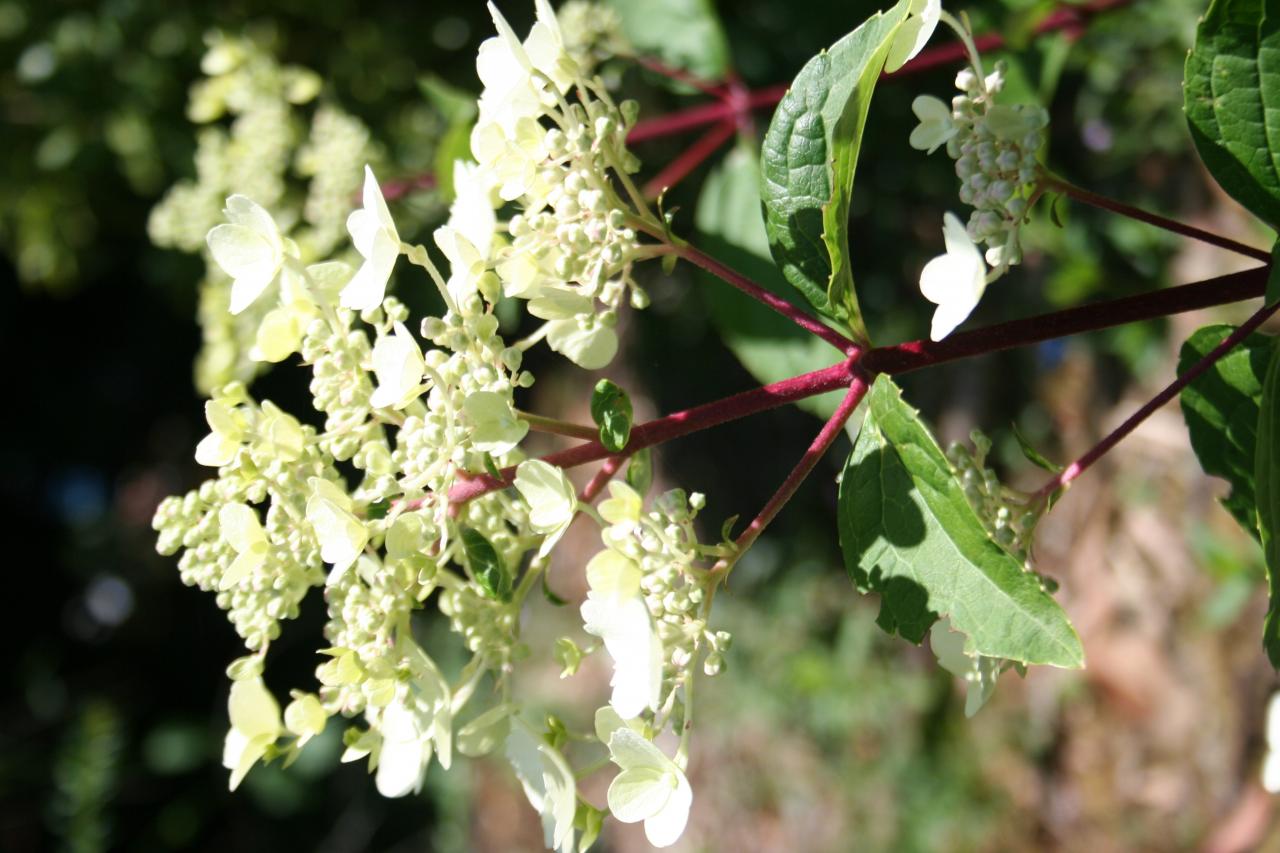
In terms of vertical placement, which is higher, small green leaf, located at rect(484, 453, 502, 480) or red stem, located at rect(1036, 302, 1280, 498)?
red stem, located at rect(1036, 302, 1280, 498)

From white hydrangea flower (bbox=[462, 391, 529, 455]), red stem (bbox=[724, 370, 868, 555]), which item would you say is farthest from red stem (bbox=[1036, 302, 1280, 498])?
white hydrangea flower (bbox=[462, 391, 529, 455])

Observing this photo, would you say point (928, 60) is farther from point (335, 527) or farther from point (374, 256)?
point (335, 527)

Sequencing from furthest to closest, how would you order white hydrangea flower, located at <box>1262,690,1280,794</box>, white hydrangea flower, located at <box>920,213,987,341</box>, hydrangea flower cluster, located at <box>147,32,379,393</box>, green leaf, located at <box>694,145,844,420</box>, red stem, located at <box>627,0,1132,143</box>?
hydrangea flower cluster, located at <box>147,32,379,393</box>
red stem, located at <box>627,0,1132,143</box>
green leaf, located at <box>694,145,844,420</box>
white hydrangea flower, located at <box>1262,690,1280,794</box>
white hydrangea flower, located at <box>920,213,987,341</box>

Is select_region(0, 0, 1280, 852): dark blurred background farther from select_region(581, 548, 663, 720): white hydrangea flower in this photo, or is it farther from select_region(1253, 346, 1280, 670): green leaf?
select_region(581, 548, 663, 720): white hydrangea flower

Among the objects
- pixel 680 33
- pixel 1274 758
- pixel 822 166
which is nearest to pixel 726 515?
pixel 680 33

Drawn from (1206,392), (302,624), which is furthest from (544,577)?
(302,624)

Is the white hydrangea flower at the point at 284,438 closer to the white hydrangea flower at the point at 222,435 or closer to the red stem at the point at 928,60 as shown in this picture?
the white hydrangea flower at the point at 222,435
